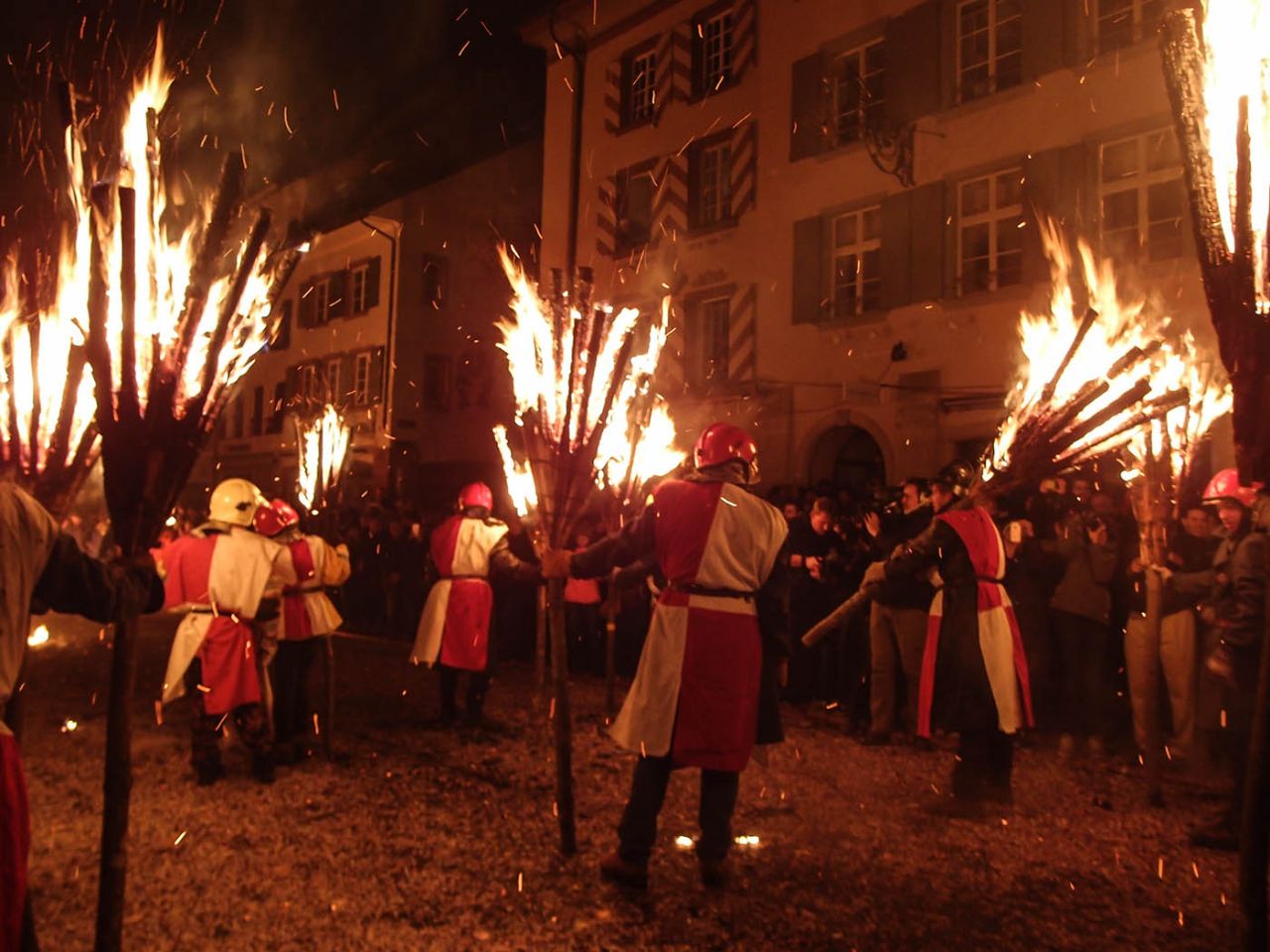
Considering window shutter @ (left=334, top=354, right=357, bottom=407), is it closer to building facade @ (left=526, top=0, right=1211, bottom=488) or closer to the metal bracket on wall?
building facade @ (left=526, top=0, right=1211, bottom=488)

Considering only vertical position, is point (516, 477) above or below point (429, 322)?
below

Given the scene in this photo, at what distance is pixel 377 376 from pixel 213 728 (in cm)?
2347

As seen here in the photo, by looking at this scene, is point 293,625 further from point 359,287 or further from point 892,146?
point 359,287

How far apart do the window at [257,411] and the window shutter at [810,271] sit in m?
24.7

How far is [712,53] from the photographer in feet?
64.1

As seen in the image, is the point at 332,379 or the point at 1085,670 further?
the point at 332,379

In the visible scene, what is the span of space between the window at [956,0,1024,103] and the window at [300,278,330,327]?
73.2 feet

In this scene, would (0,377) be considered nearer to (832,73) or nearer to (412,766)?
(412,766)

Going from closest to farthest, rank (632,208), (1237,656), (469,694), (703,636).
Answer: (703,636) → (1237,656) → (469,694) → (632,208)

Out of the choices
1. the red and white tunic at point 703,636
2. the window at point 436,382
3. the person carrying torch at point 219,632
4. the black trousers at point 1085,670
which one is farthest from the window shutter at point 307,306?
the red and white tunic at point 703,636

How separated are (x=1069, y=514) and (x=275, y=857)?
6739 mm

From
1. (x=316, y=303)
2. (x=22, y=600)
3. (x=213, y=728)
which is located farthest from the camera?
(x=316, y=303)

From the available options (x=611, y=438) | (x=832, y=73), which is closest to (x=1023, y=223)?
(x=832, y=73)

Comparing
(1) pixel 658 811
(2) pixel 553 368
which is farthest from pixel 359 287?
(1) pixel 658 811
